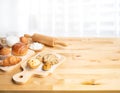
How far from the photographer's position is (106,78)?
0.88 m

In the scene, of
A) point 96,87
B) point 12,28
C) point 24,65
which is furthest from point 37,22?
point 96,87

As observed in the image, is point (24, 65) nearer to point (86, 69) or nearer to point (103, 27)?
point (86, 69)

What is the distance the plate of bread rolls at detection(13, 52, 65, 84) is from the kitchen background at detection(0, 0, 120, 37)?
393 millimetres

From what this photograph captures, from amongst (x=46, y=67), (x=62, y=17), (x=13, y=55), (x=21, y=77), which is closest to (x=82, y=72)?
(x=46, y=67)

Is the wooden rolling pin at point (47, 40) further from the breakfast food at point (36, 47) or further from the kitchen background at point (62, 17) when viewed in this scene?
the kitchen background at point (62, 17)

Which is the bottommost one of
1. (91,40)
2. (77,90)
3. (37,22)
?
(77,90)

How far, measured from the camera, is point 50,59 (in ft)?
3.26

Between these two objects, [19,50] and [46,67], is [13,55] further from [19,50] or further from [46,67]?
[46,67]

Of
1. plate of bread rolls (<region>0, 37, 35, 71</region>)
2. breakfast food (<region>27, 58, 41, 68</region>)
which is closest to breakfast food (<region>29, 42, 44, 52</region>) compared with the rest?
plate of bread rolls (<region>0, 37, 35, 71</region>)

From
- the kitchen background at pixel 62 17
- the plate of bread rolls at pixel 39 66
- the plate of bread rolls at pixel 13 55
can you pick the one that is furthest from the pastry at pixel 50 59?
the kitchen background at pixel 62 17

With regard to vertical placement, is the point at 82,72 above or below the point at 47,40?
below

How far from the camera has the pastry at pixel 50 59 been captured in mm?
979

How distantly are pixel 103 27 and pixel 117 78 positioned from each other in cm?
59

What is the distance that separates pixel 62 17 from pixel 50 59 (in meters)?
0.47
